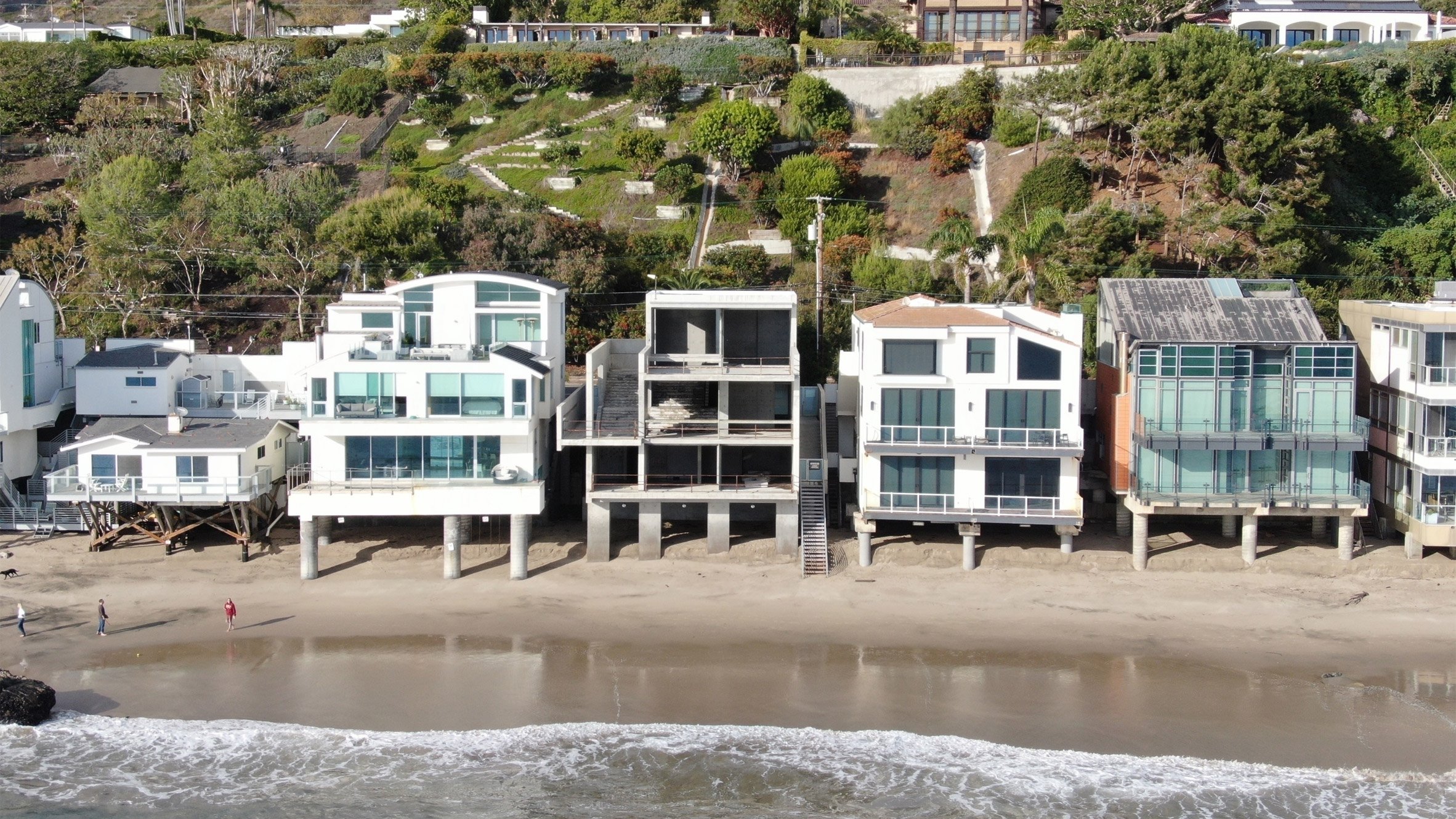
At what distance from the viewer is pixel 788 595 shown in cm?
3538

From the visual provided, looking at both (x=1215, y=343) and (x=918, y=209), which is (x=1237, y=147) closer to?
(x=918, y=209)

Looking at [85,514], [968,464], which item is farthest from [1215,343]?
[85,514]

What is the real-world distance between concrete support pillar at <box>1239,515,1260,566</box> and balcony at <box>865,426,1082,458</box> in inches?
221

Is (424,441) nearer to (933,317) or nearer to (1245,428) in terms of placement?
(933,317)

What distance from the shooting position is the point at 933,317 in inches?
1470

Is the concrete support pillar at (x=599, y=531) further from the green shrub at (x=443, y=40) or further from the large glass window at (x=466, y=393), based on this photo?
the green shrub at (x=443, y=40)

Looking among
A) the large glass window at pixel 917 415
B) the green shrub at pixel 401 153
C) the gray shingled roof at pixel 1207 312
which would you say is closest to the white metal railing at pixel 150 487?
the large glass window at pixel 917 415

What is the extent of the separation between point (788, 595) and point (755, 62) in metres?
49.2

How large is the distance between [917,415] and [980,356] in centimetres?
240

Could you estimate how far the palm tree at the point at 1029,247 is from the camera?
158 ft

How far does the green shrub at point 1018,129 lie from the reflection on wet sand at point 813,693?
40.0 m

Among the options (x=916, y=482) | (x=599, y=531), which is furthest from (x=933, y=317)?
(x=599, y=531)

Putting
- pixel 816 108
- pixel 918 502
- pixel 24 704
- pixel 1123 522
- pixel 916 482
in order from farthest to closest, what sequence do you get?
pixel 816 108, pixel 1123 522, pixel 916 482, pixel 918 502, pixel 24 704

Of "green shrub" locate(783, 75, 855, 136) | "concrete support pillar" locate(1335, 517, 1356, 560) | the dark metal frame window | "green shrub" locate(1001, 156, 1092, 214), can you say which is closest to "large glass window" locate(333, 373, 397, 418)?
the dark metal frame window
